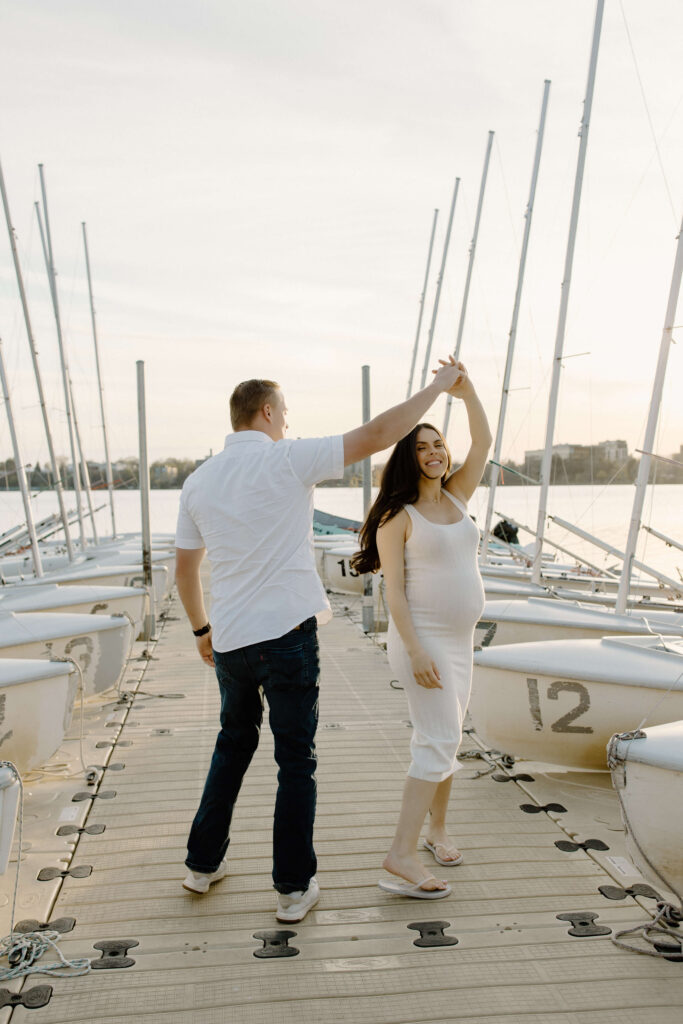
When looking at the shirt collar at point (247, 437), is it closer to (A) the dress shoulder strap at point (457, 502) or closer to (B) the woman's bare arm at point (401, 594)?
(B) the woman's bare arm at point (401, 594)

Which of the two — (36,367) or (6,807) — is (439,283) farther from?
(6,807)

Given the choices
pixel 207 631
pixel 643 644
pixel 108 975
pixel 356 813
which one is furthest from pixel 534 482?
pixel 108 975

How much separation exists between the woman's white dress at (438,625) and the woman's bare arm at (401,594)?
33 millimetres

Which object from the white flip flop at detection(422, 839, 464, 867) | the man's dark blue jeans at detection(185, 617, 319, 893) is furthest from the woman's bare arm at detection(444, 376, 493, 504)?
the white flip flop at detection(422, 839, 464, 867)

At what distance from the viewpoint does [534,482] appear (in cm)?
1139

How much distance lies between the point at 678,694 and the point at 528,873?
1.41m

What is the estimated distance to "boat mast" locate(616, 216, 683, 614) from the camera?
714cm

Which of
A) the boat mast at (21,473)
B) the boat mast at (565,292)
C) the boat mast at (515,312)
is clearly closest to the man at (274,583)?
the boat mast at (565,292)

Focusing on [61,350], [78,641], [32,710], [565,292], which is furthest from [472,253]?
[32,710]

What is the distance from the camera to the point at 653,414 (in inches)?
284

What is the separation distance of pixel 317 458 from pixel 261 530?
0.32 metres

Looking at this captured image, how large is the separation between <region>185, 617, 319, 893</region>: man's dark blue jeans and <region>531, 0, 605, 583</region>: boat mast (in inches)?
302

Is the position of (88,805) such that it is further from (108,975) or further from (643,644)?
(643,644)

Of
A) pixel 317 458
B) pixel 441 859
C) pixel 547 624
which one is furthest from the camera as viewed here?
pixel 547 624
